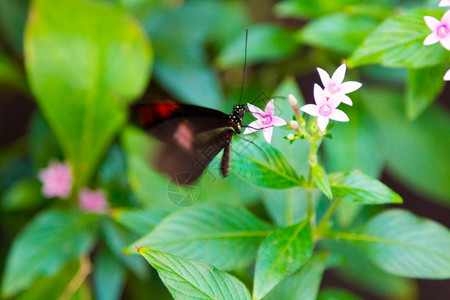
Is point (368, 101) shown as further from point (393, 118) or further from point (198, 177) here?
point (198, 177)

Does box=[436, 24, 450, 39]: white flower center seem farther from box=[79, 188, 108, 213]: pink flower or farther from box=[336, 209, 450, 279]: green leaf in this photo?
box=[79, 188, 108, 213]: pink flower

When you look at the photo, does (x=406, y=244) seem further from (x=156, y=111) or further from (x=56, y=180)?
(x=56, y=180)

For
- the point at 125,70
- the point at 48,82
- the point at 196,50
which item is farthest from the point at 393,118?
the point at 48,82

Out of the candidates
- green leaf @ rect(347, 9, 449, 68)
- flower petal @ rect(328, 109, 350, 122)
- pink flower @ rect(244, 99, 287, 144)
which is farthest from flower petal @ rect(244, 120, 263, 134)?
green leaf @ rect(347, 9, 449, 68)

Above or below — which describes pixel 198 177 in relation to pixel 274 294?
above

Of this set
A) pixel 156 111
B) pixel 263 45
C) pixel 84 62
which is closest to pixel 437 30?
pixel 156 111

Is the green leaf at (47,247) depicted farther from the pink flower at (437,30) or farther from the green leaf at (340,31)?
the pink flower at (437,30)

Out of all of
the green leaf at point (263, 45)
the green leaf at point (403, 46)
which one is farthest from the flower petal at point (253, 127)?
the green leaf at point (263, 45)
